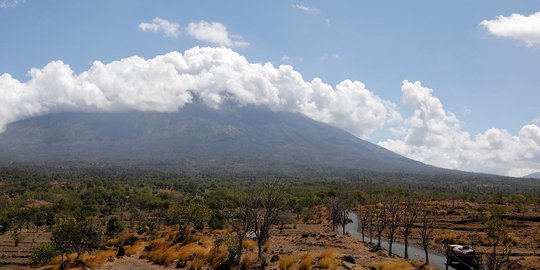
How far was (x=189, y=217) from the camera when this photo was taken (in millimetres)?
46719

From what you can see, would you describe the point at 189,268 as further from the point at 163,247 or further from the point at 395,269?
the point at 395,269

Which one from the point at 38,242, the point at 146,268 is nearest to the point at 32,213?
the point at 38,242

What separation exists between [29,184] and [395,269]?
4371 inches

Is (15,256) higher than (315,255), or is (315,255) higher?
(315,255)

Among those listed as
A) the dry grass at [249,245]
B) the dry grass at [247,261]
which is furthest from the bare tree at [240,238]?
the dry grass at [249,245]

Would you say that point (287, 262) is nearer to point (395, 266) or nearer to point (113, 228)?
point (395, 266)

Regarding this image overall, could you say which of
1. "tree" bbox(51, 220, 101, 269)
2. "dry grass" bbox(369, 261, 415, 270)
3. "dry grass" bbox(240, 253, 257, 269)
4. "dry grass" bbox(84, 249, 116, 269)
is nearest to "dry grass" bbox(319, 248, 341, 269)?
"dry grass" bbox(369, 261, 415, 270)

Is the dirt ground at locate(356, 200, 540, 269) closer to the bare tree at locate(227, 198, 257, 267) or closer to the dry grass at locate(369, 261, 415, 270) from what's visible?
the dry grass at locate(369, 261, 415, 270)

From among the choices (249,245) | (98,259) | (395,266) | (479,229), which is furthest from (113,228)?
(395,266)

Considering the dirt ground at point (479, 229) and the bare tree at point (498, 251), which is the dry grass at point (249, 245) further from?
the bare tree at point (498, 251)

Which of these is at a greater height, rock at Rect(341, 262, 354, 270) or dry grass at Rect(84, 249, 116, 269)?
rock at Rect(341, 262, 354, 270)

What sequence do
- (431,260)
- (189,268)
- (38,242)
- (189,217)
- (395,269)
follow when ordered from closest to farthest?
(395,269) < (189,268) < (431,260) < (189,217) < (38,242)

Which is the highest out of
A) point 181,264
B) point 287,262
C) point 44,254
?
point 287,262

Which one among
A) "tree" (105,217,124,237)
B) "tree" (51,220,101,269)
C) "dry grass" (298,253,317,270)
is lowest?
"tree" (105,217,124,237)
